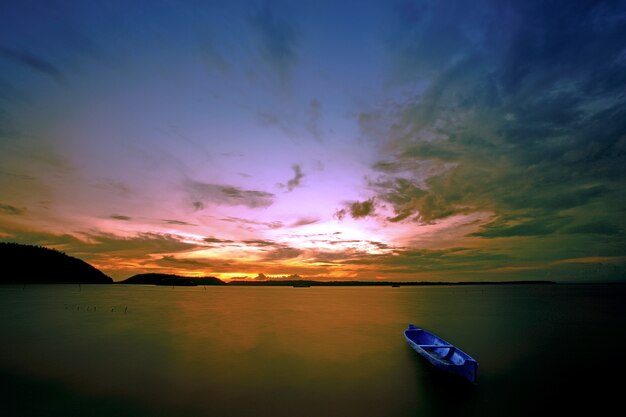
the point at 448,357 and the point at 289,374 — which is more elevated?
the point at 448,357

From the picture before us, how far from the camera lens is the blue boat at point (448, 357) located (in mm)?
17734

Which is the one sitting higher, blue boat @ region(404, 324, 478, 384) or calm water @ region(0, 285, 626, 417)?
blue boat @ region(404, 324, 478, 384)

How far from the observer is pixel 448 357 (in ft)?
70.0

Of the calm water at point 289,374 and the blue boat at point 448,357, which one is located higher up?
the blue boat at point 448,357

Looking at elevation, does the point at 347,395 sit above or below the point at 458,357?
below

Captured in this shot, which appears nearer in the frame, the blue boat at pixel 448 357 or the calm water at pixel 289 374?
the calm water at pixel 289 374

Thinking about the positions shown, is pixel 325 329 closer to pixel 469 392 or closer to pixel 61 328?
pixel 469 392

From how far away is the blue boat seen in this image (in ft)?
58.2

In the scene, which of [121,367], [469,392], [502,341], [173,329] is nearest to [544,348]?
[502,341]

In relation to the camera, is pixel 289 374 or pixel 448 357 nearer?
pixel 448 357

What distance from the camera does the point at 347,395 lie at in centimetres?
1764

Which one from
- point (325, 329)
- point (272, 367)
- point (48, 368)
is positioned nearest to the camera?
point (48, 368)

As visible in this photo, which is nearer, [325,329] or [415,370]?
[415,370]

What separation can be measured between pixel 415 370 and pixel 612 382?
11.9 m
